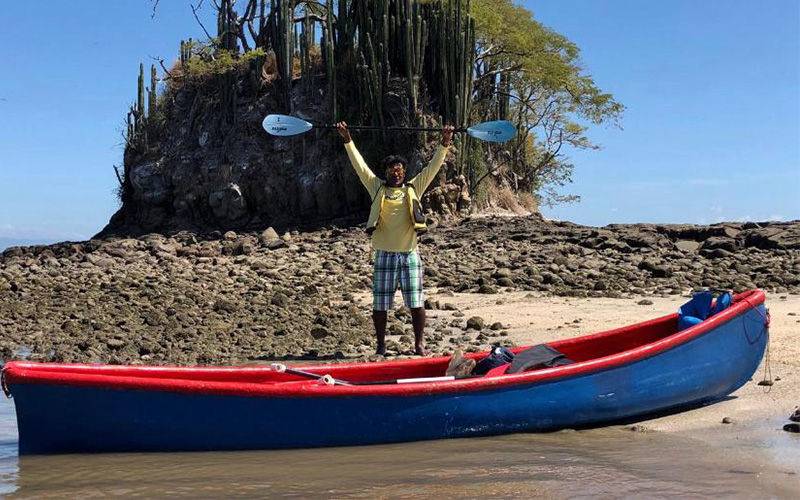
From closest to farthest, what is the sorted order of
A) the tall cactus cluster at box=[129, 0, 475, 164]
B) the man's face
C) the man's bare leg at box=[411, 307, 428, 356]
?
the man's face < the man's bare leg at box=[411, 307, 428, 356] < the tall cactus cluster at box=[129, 0, 475, 164]

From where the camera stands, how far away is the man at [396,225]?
A: 24.1 ft

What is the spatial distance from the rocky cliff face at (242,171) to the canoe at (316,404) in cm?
1509

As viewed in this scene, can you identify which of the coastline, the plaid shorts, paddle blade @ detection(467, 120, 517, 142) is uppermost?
paddle blade @ detection(467, 120, 517, 142)

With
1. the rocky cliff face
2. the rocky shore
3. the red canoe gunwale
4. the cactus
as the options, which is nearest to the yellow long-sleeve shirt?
the rocky shore

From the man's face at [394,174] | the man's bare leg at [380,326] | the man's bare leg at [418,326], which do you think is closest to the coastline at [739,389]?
the man's bare leg at [418,326]

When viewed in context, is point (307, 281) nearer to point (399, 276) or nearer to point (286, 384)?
point (399, 276)

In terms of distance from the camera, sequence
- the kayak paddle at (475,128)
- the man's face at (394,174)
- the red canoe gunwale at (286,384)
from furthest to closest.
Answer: the kayak paddle at (475,128) < the man's face at (394,174) < the red canoe gunwale at (286,384)

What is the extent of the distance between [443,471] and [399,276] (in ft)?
9.90

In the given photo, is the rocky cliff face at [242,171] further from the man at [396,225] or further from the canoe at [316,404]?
the canoe at [316,404]

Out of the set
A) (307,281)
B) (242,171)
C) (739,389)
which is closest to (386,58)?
(242,171)

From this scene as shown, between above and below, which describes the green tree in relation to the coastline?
above

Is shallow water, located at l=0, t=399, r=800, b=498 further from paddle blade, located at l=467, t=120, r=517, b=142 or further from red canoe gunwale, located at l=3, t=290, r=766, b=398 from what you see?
paddle blade, located at l=467, t=120, r=517, b=142

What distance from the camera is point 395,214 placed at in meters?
7.36

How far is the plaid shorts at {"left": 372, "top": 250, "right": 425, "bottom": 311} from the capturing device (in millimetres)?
7414
